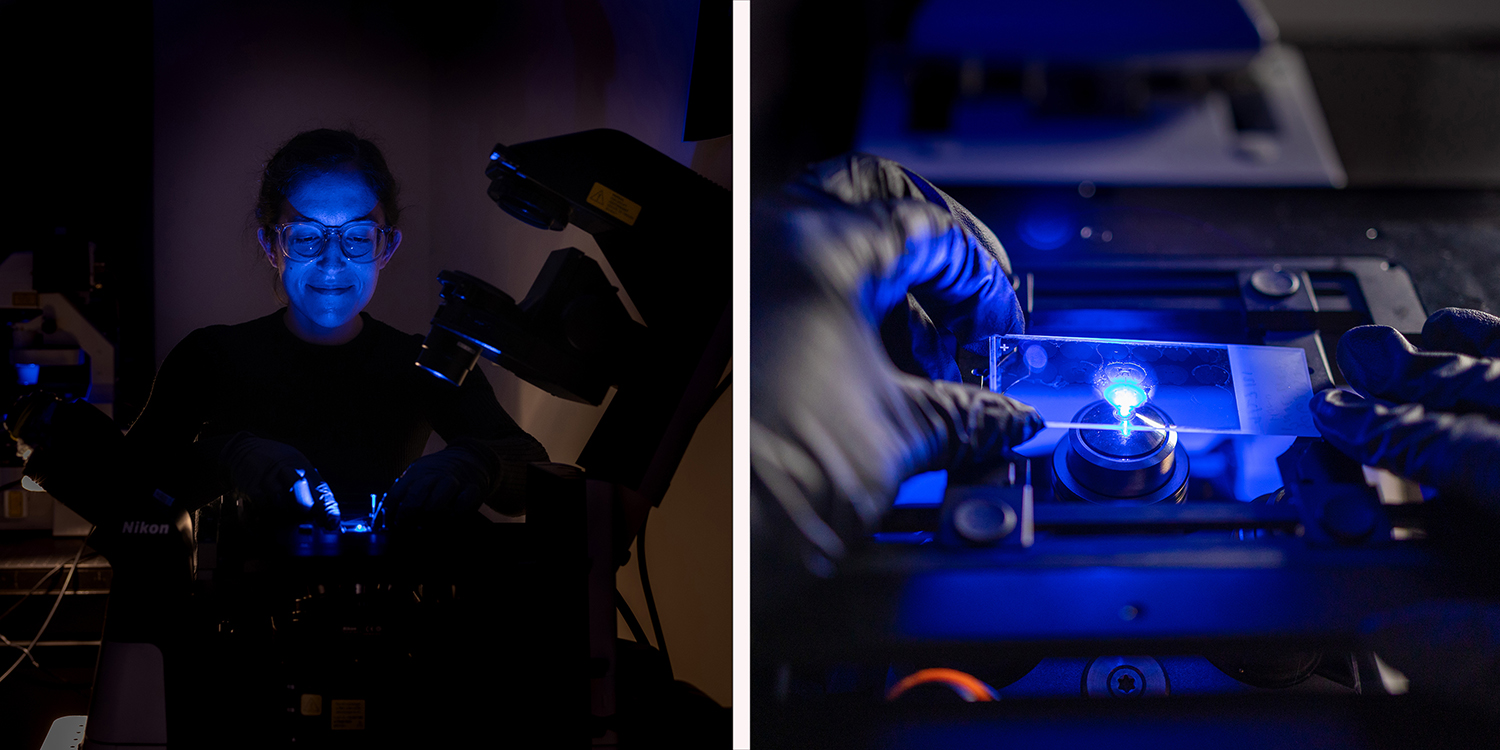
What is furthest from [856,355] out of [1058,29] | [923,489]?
[1058,29]

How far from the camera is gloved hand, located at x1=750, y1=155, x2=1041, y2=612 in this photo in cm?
94

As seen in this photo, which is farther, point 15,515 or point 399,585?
point 15,515

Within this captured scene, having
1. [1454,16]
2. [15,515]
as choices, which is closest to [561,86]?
[15,515]

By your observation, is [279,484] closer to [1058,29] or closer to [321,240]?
[321,240]

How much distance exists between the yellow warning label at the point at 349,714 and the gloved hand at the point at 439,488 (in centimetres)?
24

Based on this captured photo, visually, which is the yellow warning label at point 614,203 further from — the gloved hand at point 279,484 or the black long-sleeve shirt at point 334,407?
the gloved hand at point 279,484

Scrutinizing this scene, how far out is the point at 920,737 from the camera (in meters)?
0.93

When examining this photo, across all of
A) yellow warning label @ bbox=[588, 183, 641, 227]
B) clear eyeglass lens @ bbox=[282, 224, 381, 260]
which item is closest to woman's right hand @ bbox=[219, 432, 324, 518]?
clear eyeglass lens @ bbox=[282, 224, 381, 260]

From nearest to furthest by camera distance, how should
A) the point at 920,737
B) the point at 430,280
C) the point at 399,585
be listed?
the point at 399,585
the point at 920,737
the point at 430,280

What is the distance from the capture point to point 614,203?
3.31ft

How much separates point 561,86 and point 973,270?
651 mm

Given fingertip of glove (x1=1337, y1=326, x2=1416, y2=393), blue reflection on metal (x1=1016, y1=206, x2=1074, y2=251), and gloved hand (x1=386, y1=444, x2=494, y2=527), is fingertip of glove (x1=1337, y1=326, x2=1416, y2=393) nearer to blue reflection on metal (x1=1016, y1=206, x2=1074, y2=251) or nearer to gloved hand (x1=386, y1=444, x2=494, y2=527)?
blue reflection on metal (x1=1016, y1=206, x2=1074, y2=251)

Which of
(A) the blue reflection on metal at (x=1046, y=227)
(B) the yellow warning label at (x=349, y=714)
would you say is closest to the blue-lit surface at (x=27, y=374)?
(B) the yellow warning label at (x=349, y=714)

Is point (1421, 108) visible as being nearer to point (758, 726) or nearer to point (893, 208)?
point (893, 208)
